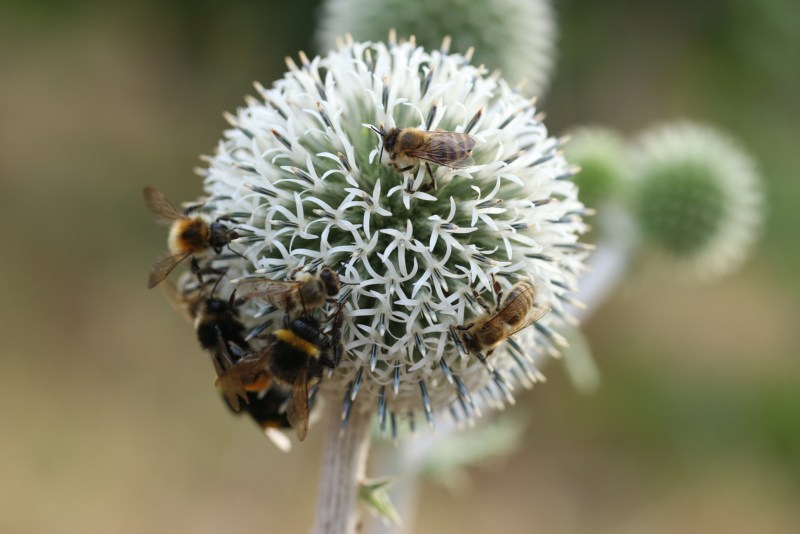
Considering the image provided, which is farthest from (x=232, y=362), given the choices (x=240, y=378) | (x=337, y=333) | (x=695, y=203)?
(x=695, y=203)

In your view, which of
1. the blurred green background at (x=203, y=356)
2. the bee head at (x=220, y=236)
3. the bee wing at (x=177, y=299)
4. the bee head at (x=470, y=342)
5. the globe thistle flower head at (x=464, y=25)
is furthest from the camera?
the blurred green background at (x=203, y=356)

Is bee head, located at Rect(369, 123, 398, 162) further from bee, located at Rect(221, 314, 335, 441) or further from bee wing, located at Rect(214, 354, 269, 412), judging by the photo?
bee wing, located at Rect(214, 354, 269, 412)

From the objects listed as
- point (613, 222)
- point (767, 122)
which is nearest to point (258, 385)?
point (613, 222)

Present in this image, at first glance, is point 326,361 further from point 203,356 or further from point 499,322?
point 203,356

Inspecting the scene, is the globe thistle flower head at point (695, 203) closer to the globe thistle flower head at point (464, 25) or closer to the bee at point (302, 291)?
the globe thistle flower head at point (464, 25)

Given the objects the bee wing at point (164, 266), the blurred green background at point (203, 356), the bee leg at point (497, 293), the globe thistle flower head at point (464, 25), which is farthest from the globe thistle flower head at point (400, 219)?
the blurred green background at point (203, 356)

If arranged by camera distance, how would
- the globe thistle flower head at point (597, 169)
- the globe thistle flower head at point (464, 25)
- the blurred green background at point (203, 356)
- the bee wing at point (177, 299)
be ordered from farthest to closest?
the blurred green background at point (203, 356) → the globe thistle flower head at point (597, 169) → the globe thistle flower head at point (464, 25) → the bee wing at point (177, 299)
